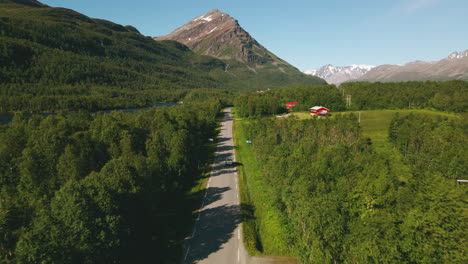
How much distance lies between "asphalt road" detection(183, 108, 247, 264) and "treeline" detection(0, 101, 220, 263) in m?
2.16

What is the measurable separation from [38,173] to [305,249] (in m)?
36.8

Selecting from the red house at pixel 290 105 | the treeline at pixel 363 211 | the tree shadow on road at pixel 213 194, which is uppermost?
the red house at pixel 290 105

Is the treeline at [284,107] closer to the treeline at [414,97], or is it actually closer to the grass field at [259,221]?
the treeline at [414,97]

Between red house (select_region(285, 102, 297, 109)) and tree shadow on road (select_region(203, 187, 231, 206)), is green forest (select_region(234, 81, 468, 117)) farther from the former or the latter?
tree shadow on road (select_region(203, 187, 231, 206))

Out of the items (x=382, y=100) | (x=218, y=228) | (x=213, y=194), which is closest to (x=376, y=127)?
(x=382, y=100)

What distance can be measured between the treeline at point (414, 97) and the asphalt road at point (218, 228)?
122 m

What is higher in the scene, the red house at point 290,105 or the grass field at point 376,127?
the red house at point 290,105

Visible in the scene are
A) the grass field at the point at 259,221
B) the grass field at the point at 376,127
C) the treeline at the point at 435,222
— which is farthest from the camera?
the grass field at the point at 376,127

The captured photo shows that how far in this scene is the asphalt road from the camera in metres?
28.3

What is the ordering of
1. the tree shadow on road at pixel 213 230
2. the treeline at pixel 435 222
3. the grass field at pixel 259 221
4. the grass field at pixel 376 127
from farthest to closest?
the grass field at pixel 376 127, the grass field at pixel 259 221, the tree shadow on road at pixel 213 230, the treeline at pixel 435 222

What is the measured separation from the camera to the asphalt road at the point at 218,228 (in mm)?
28261

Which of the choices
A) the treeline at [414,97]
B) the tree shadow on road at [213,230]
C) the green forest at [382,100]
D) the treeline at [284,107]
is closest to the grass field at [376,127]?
the treeline at [414,97]

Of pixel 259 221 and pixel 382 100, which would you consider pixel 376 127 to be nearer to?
pixel 382 100

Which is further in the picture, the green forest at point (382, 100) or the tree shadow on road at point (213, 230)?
the green forest at point (382, 100)
